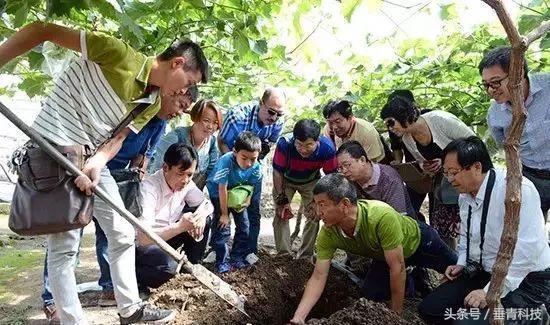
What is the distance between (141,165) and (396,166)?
2245mm

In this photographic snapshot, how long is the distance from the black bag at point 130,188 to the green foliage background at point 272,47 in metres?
0.89

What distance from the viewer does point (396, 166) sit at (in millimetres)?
4500

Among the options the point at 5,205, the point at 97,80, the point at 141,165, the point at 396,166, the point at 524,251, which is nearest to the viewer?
the point at 97,80

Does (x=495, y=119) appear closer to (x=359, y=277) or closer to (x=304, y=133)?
(x=304, y=133)

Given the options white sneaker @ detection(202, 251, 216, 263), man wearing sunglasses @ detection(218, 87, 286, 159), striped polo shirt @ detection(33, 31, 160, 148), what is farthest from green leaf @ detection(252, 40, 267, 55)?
white sneaker @ detection(202, 251, 216, 263)

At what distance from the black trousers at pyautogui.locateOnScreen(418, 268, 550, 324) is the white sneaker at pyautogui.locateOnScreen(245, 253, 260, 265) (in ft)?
5.59

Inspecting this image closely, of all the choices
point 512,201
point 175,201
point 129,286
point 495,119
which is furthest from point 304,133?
point 512,201

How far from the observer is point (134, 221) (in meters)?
2.84

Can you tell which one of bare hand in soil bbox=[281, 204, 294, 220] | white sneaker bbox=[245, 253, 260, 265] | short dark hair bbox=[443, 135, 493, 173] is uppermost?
short dark hair bbox=[443, 135, 493, 173]

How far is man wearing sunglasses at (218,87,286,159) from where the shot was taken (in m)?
Result: 4.55

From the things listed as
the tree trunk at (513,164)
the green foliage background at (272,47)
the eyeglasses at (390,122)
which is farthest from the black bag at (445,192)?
the tree trunk at (513,164)

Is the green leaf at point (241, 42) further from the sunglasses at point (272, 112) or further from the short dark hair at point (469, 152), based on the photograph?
the short dark hair at point (469, 152)

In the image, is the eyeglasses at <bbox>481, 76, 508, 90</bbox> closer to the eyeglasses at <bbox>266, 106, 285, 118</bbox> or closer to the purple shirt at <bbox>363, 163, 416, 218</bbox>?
the purple shirt at <bbox>363, 163, 416, 218</bbox>

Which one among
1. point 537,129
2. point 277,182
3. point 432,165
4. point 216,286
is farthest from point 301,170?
point 537,129
